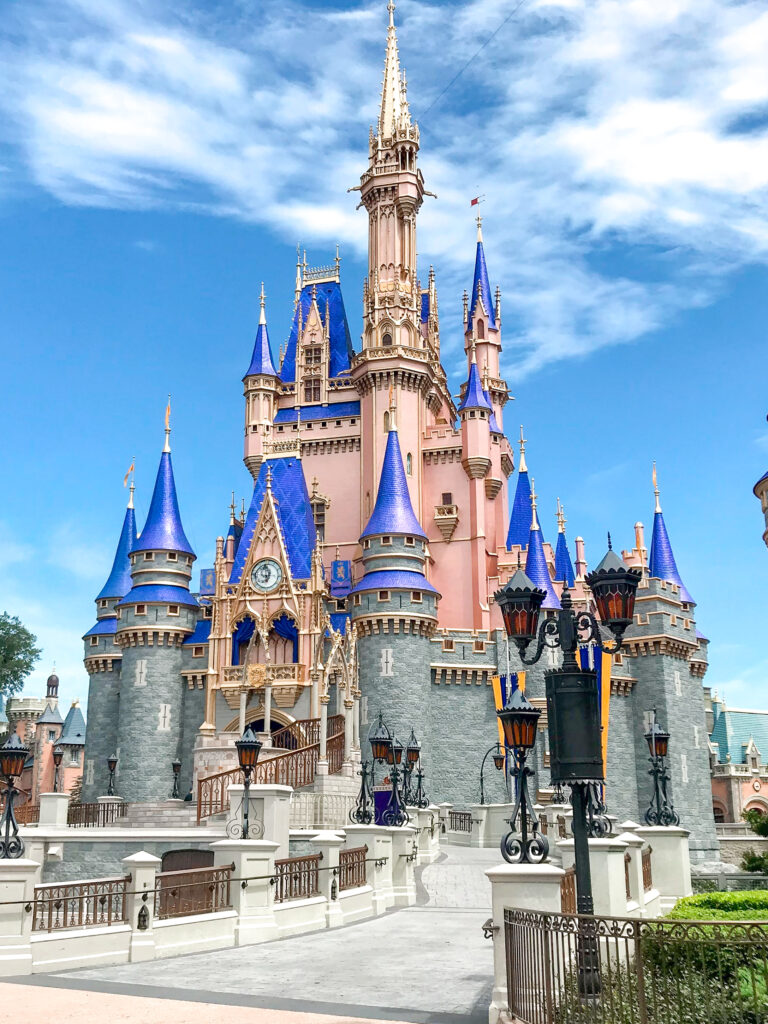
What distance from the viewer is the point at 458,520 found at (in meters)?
49.1

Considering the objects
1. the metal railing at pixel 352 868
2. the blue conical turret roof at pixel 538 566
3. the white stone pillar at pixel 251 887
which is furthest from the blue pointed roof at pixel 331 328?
the white stone pillar at pixel 251 887

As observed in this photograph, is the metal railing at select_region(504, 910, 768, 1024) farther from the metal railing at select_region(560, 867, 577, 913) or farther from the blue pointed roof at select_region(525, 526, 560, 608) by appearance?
the blue pointed roof at select_region(525, 526, 560, 608)

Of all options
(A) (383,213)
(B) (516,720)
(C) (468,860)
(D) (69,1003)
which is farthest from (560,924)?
(A) (383,213)

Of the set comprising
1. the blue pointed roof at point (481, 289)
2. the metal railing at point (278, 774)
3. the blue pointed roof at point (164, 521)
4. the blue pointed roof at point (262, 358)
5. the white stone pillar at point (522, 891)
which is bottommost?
the white stone pillar at point (522, 891)

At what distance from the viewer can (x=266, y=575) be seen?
42875 mm

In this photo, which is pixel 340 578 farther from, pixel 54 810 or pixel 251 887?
pixel 251 887

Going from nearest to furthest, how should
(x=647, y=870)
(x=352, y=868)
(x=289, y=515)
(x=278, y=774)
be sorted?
(x=647, y=870), (x=352, y=868), (x=278, y=774), (x=289, y=515)

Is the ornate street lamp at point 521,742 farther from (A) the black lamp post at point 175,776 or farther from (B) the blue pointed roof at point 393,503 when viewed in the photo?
(B) the blue pointed roof at point 393,503

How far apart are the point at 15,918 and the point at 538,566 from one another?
1354 inches

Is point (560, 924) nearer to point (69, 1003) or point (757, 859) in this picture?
point (69, 1003)

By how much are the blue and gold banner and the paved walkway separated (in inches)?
1152

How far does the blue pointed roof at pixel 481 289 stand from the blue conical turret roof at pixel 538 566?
15.0 meters

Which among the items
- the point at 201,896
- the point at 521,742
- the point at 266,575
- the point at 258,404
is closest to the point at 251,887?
the point at 201,896

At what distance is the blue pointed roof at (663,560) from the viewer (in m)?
48.7
